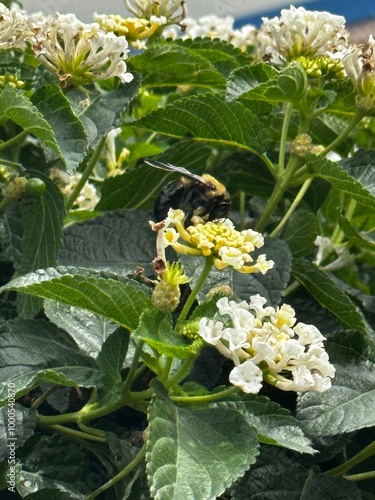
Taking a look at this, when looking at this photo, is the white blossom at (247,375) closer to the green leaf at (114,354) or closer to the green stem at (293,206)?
the green leaf at (114,354)

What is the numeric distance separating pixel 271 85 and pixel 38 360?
0.92 feet

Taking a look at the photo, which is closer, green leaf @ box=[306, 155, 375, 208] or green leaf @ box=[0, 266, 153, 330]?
green leaf @ box=[0, 266, 153, 330]

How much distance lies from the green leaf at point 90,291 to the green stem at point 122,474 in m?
0.09

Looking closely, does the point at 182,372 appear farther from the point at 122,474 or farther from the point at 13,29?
the point at 13,29

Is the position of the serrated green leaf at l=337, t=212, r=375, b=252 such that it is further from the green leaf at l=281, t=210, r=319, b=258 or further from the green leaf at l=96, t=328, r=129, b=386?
the green leaf at l=96, t=328, r=129, b=386

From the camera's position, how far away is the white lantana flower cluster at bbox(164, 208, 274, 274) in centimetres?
57

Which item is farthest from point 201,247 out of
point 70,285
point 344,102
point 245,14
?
point 245,14

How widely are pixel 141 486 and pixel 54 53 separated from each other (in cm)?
35

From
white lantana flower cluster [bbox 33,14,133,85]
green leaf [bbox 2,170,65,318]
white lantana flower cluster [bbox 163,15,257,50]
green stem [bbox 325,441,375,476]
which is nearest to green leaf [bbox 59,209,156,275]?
green leaf [bbox 2,170,65,318]

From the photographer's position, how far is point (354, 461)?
0.69m

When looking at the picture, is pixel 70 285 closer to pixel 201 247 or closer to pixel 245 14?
pixel 201 247

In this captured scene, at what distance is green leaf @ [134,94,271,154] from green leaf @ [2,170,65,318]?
100 millimetres

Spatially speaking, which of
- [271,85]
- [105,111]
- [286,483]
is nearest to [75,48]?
[105,111]

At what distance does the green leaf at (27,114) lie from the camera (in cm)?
63
